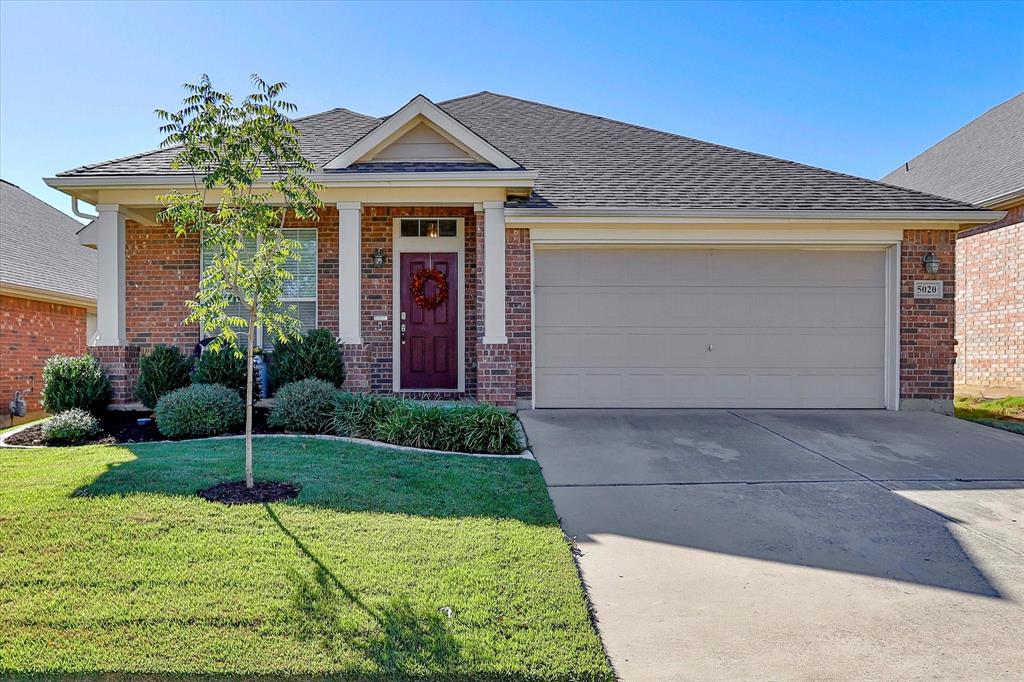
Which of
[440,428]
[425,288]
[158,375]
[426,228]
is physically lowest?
[440,428]

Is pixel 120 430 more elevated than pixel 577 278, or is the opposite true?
pixel 577 278

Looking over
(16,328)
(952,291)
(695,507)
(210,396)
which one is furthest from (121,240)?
(952,291)

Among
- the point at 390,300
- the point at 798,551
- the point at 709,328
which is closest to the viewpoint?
the point at 798,551

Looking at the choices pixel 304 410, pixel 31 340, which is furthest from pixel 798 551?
pixel 31 340

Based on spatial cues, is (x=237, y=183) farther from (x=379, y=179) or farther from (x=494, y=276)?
(x=494, y=276)

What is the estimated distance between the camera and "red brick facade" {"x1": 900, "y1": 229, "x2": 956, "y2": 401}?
341 inches

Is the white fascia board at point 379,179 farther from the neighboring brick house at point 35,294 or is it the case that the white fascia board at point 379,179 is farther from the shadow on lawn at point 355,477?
the neighboring brick house at point 35,294

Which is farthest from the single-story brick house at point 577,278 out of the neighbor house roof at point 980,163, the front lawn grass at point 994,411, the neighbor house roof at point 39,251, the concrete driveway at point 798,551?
the neighbor house roof at point 39,251

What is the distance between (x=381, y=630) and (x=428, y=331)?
6799 millimetres

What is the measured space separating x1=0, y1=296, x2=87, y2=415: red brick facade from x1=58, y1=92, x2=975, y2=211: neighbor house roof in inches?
242

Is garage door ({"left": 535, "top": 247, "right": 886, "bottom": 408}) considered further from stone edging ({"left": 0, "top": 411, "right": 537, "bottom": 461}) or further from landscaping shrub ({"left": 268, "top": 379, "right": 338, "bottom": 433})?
landscaping shrub ({"left": 268, "top": 379, "right": 338, "bottom": 433})

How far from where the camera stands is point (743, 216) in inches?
332

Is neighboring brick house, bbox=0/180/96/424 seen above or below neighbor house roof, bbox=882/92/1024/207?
below

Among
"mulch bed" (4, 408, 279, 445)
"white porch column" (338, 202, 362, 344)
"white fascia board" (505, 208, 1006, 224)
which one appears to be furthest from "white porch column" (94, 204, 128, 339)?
"white fascia board" (505, 208, 1006, 224)
